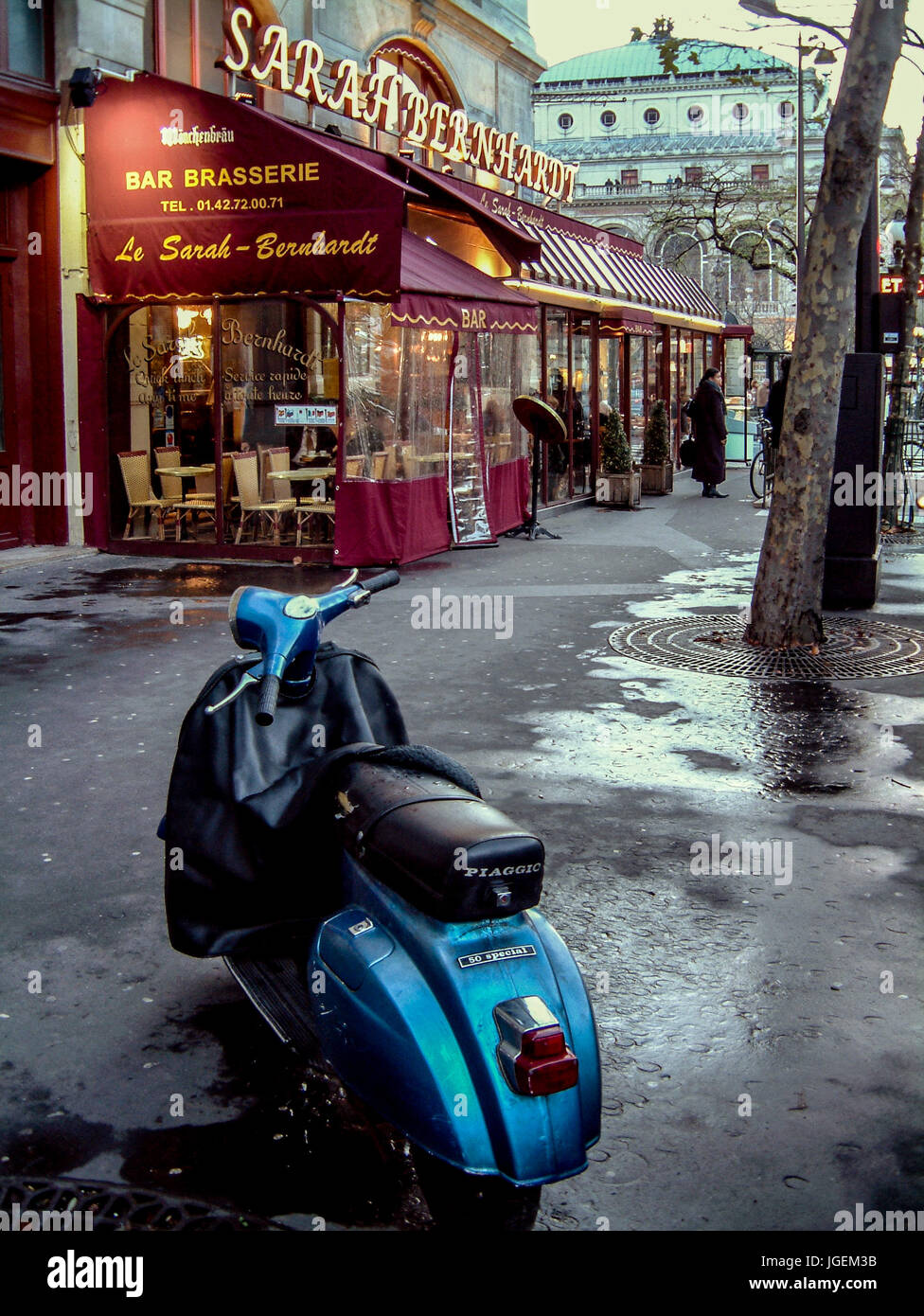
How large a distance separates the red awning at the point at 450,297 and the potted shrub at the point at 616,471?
4.46 meters

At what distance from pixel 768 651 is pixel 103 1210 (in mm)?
7142

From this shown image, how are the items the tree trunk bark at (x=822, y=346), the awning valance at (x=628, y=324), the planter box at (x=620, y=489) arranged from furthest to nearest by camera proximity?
1. the awning valance at (x=628, y=324)
2. the planter box at (x=620, y=489)
3. the tree trunk bark at (x=822, y=346)

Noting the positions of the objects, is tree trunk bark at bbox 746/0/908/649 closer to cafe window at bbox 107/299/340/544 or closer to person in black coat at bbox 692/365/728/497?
cafe window at bbox 107/299/340/544

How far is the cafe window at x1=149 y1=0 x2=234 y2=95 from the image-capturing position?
1459cm

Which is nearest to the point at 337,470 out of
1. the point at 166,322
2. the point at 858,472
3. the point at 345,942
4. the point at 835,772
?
the point at 166,322

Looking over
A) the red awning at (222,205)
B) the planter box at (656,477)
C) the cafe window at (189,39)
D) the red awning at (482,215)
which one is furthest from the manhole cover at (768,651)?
the planter box at (656,477)

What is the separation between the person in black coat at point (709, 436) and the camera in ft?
72.4

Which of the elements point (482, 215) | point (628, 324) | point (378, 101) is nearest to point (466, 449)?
point (482, 215)

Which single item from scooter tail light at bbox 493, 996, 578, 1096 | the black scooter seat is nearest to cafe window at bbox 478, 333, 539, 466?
the black scooter seat

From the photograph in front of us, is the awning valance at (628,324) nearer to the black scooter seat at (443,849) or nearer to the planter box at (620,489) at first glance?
the planter box at (620,489)

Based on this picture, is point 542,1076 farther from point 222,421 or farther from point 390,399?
point 222,421

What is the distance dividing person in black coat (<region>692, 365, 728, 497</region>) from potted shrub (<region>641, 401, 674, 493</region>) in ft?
1.63

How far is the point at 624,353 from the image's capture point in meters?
23.8

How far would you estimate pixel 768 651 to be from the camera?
31.5 feet
